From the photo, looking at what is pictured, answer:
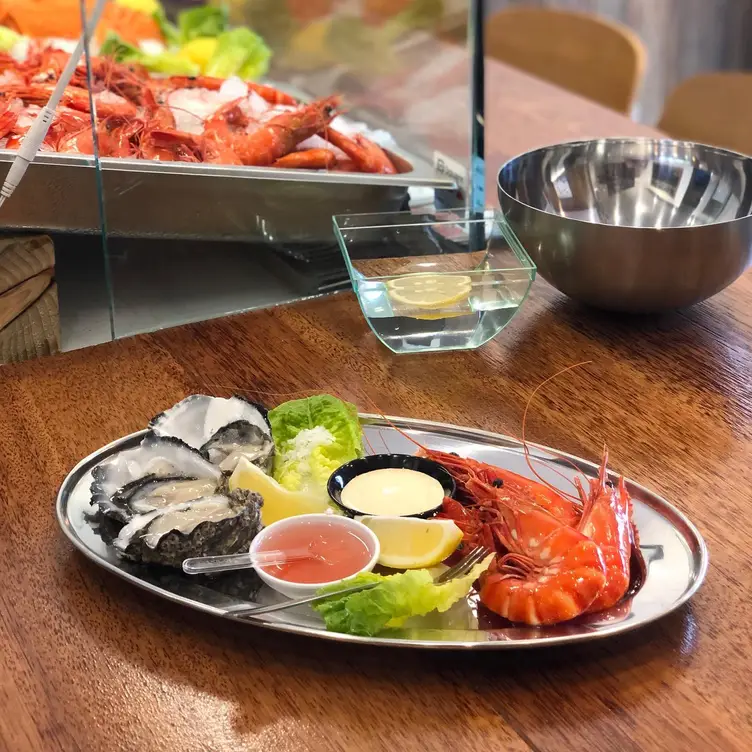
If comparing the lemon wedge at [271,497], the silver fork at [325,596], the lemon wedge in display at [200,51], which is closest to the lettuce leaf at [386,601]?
the silver fork at [325,596]

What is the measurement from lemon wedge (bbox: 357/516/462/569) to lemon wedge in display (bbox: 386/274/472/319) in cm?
44

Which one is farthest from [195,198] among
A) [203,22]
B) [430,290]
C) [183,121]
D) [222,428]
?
[203,22]

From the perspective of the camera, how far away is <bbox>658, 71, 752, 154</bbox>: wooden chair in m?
2.20

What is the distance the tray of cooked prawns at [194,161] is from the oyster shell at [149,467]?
45 centimetres

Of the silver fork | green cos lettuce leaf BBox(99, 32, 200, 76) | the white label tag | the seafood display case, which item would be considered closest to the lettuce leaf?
the silver fork

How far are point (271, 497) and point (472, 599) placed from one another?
196mm

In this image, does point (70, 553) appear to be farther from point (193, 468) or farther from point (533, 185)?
point (533, 185)

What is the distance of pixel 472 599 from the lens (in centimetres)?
81

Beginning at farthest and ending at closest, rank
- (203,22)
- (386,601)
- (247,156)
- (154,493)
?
1. (203,22)
2. (247,156)
3. (154,493)
4. (386,601)

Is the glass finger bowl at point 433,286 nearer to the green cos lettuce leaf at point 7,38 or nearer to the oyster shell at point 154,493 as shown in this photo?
the oyster shell at point 154,493

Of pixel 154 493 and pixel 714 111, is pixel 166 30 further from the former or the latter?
pixel 154 493

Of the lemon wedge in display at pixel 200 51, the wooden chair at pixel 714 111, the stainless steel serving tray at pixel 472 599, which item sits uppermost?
the lemon wedge in display at pixel 200 51

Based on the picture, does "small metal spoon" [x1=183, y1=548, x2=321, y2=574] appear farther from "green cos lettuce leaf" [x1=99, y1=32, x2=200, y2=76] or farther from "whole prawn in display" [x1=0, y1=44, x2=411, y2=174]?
"green cos lettuce leaf" [x1=99, y1=32, x2=200, y2=76]

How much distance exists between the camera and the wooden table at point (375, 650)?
723mm
